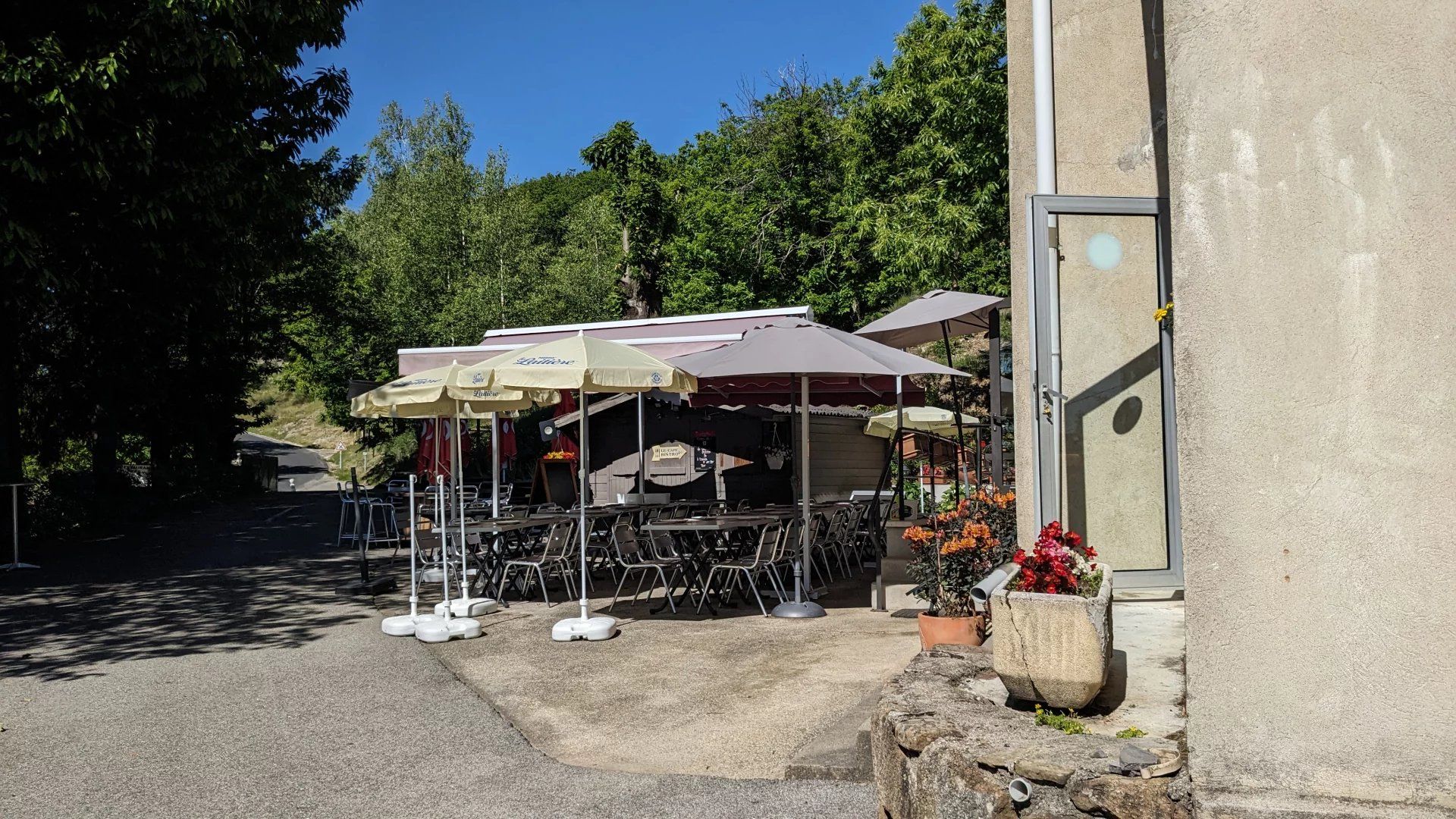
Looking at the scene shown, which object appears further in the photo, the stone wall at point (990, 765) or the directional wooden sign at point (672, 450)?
the directional wooden sign at point (672, 450)

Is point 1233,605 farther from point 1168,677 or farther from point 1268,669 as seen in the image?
point 1168,677

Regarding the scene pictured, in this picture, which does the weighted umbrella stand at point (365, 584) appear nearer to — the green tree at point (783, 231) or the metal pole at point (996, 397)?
the metal pole at point (996, 397)

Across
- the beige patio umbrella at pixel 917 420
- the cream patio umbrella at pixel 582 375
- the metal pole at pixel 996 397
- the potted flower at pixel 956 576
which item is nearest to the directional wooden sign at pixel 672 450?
the beige patio umbrella at pixel 917 420

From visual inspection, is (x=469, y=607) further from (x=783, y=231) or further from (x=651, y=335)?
(x=783, y=231)

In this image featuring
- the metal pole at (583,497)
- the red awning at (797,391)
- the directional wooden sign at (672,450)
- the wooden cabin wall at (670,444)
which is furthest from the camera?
the directional wooden sign at (672,450)

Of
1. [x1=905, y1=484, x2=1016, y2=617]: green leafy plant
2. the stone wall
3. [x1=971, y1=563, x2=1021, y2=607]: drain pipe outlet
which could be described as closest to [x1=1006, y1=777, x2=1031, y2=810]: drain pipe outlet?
the stone wall

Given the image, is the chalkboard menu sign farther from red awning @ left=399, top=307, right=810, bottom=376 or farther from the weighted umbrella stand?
the weighted umbrella stand

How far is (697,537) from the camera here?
368 inches

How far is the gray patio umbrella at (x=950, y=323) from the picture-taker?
8078mm

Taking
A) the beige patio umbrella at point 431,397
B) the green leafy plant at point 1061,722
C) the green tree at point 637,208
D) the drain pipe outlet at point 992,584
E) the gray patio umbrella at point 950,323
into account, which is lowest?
the green leafy plant at point 1061,722

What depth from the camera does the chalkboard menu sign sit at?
14.4m

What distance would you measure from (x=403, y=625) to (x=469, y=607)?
0.58m

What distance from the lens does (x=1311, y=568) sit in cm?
301

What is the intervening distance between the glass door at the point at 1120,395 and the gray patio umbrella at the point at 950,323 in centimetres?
170
